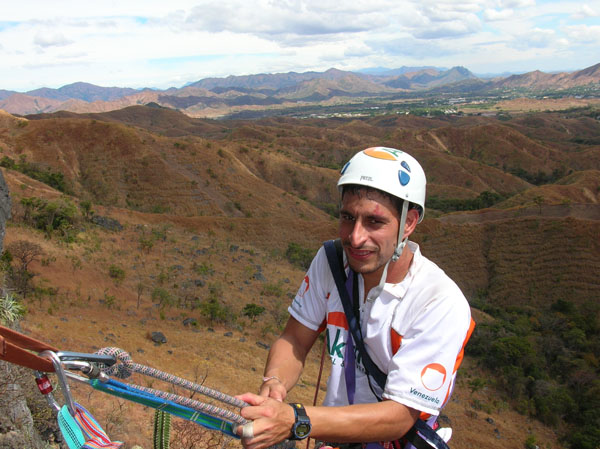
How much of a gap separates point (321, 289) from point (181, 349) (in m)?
10.4

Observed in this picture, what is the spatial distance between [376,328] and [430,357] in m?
0.34

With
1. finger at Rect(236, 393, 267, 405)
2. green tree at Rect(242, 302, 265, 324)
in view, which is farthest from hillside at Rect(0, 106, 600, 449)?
finger at Rect(236, 393, 267, 405)

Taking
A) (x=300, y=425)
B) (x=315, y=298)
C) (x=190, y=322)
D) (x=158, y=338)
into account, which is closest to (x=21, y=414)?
(x=315, y=298)

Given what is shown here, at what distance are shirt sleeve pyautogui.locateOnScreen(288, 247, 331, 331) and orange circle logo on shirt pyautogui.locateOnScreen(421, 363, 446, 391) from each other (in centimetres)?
78

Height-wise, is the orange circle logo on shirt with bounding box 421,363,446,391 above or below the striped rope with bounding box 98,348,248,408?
below

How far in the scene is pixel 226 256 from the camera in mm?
25203

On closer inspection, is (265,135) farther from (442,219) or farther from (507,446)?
(507,446)

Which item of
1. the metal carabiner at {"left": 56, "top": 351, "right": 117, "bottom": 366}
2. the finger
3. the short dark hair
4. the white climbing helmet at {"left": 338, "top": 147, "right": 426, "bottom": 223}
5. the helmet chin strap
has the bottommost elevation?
the finger

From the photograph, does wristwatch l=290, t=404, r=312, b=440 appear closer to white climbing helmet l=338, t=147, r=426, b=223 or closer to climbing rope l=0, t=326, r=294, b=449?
climbing rope l=0, t=326, r=294, b=449

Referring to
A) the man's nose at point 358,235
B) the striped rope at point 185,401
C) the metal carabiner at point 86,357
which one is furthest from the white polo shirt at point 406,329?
the metal carabiner at point 86,357

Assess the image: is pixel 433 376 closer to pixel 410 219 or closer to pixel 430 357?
pixel 430 357

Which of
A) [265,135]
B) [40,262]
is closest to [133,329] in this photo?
[40,262]

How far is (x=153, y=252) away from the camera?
22828 mm

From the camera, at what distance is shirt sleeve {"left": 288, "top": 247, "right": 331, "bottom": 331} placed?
8.38ft
